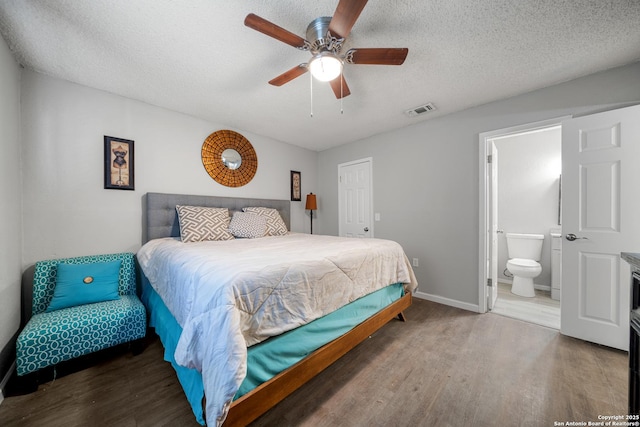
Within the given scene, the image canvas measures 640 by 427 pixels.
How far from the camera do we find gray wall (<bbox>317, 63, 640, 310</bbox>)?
2197 millimetres

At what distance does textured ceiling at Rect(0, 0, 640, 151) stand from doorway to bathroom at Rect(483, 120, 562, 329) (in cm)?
90

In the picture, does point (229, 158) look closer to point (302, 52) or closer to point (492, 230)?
point (302, 52)

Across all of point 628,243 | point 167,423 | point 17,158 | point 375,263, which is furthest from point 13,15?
point 628,243

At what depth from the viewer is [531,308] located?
2789mm

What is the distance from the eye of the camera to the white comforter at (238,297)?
100 centimetres

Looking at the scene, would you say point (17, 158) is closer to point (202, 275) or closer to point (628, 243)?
point (202, 275)

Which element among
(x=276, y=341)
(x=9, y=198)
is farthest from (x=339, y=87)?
(x=9, y=198)

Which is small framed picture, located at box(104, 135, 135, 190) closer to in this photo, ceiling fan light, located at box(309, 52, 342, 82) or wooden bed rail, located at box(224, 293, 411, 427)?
ceiling fan light, located at box(309, 52, 342, 82)

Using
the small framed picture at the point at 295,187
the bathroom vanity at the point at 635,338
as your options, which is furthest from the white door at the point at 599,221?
the small framed picture at the point at 295,187

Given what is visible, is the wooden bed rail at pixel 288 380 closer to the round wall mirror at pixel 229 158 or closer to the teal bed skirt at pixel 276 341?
the teal bed skirt at pixel 276 341

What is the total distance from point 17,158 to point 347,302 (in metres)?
2.88

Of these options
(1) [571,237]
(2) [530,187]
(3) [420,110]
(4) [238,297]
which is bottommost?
(4) [238,297]

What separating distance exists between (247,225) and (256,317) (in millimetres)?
1861

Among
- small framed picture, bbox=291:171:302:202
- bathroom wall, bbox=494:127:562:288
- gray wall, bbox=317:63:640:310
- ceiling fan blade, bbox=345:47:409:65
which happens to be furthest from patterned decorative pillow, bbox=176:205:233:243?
bathroom wall, bbox=494:127:562:288
